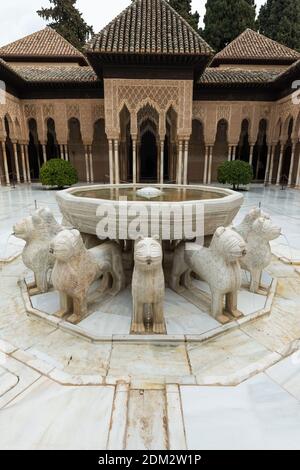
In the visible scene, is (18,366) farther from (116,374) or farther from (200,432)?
(200,432)

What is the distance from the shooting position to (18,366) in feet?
6.75

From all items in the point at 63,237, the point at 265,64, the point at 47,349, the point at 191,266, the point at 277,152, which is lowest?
the point at 47,349

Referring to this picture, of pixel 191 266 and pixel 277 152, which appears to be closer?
pixel 191 266

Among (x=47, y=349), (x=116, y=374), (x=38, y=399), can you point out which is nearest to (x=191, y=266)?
(x=116, y=374)

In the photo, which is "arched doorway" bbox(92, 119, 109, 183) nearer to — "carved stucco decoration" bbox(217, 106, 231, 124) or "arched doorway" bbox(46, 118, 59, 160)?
"arched doorway" bbox(46, 118, 59, 160)

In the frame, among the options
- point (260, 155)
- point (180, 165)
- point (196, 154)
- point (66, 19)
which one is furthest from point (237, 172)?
point (66, 19)

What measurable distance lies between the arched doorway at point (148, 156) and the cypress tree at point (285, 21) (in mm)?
15883

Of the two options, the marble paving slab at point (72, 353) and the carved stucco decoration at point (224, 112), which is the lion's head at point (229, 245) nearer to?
the marble paving slab at point (72, 353)

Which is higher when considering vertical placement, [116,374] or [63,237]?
[63,237]

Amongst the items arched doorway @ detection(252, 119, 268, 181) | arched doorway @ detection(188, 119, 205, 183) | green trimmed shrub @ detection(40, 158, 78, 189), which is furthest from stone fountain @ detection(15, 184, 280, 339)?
arched doorway @ detection(252, 119, 268, 181)

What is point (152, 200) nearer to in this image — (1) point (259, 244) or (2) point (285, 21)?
(1) point (259, 244)

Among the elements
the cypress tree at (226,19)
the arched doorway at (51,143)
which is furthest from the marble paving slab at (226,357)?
the cypress tree at (226,19)

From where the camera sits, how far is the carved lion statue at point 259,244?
303 cm

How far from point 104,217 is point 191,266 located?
1058mm
